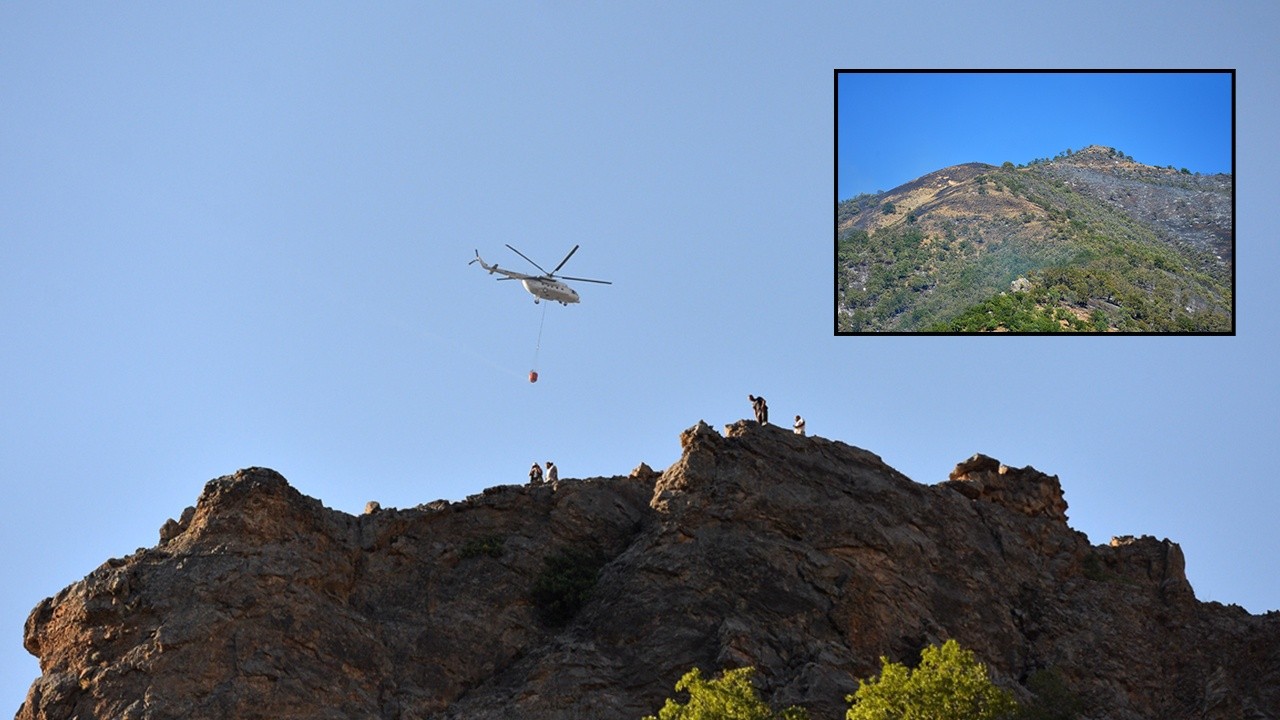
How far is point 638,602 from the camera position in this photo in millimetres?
104188

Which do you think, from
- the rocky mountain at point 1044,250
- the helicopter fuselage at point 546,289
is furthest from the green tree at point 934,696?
the helicopter fuselage at point 546,289

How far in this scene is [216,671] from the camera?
9731cm

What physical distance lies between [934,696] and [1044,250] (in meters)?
39.9

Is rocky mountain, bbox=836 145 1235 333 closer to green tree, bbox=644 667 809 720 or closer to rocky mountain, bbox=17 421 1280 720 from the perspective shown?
rocky mountain, bbox=17 421 1280 720

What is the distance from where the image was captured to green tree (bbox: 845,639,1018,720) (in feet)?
282

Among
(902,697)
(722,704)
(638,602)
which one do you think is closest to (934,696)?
(902,697)

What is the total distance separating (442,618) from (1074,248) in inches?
1466

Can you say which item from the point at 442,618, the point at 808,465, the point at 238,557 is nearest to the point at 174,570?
the point at 238,557

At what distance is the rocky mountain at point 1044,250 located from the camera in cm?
11181

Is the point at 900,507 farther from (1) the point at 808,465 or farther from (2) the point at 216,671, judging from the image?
(2) the point at 216,671

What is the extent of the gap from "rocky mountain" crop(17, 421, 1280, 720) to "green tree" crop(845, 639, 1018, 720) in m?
9.54

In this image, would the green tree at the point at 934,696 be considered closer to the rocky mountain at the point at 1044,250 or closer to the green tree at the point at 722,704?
the green tree at the point at 722,704

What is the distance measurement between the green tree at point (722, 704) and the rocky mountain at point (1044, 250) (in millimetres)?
25507

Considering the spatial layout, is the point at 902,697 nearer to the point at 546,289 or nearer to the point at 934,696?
the point at 934,696
